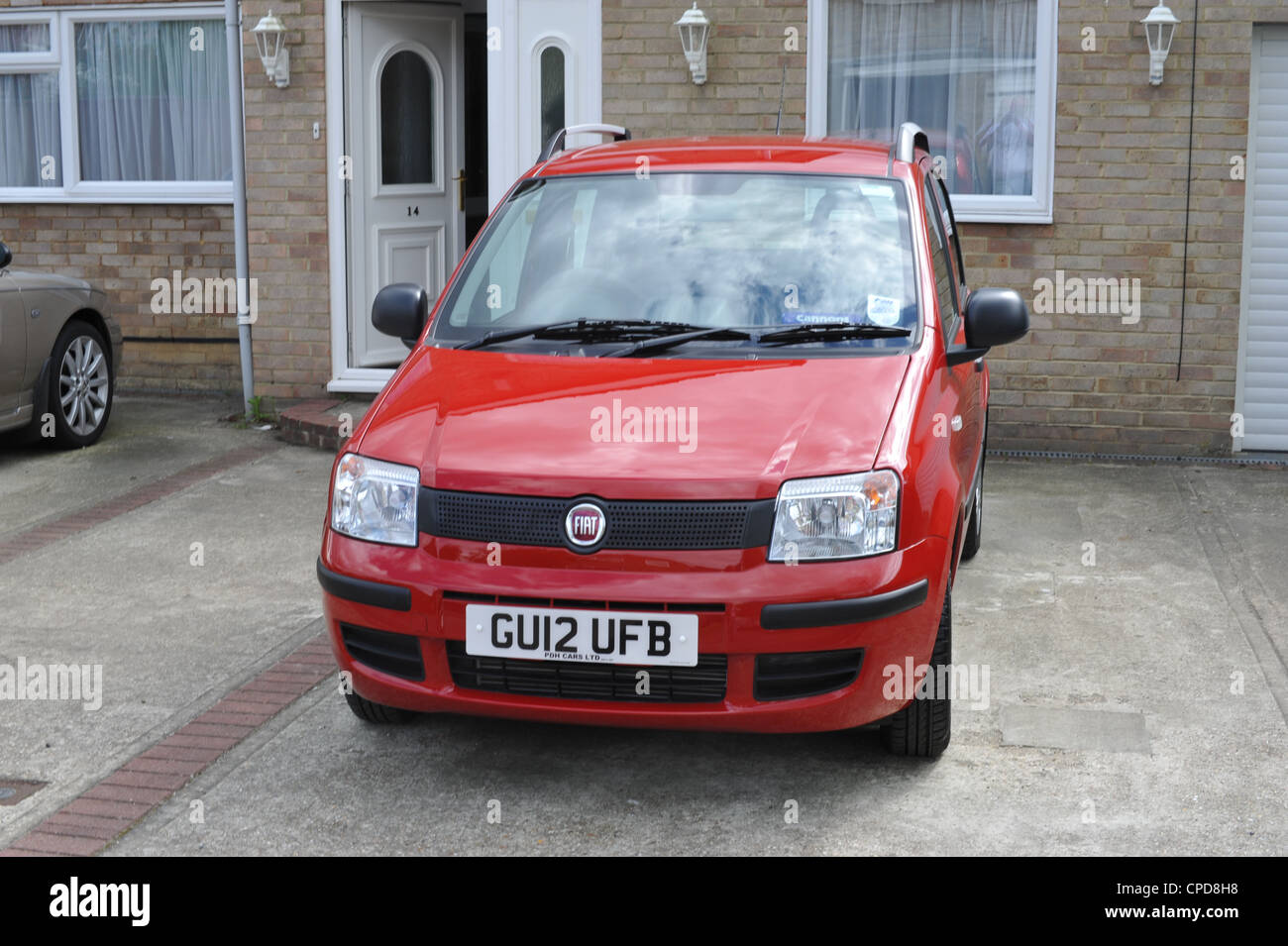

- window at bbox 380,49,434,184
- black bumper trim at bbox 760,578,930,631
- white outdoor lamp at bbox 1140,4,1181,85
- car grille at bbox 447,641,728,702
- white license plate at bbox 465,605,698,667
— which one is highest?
white outdoor lamp at bbox 1140,4,1181,85

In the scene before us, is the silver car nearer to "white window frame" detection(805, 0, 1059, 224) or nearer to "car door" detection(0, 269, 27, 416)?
"car door" detection(0, 269, 27, 416)

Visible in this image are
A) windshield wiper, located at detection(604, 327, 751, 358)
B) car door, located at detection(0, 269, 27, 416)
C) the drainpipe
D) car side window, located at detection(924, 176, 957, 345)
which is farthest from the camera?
the drainpipe

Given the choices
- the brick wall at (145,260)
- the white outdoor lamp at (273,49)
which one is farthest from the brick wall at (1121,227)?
the brick wall at (145,260)

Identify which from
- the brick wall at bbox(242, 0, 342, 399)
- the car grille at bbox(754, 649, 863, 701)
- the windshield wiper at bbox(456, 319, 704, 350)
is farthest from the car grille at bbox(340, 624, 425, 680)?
the brick wall at bbox(242, 0, 342, 399)

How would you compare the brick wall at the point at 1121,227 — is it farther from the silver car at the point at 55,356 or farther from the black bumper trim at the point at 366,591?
the black bumper trim at the point at 366,591

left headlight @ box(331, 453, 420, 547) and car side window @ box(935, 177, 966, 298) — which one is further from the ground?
car side window @ box(935, 177, 966, 298)

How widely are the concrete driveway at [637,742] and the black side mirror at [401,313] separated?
1228mm

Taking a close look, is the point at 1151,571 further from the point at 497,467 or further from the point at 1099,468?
the point at 497,467

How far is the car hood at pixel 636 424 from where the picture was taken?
165 inches

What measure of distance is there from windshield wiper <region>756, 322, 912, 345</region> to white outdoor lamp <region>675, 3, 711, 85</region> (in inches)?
206

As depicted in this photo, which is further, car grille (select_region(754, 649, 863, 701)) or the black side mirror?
the black side mirror

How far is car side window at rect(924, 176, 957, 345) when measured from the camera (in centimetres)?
530

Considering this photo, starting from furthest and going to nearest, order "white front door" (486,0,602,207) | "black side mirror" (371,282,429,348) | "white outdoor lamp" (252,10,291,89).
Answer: "white outdoor lamp" (252,10,291,89), "white front door" (486,0,602,207), "black side mirror" (371,282,429,348)

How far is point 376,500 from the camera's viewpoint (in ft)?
14.5
